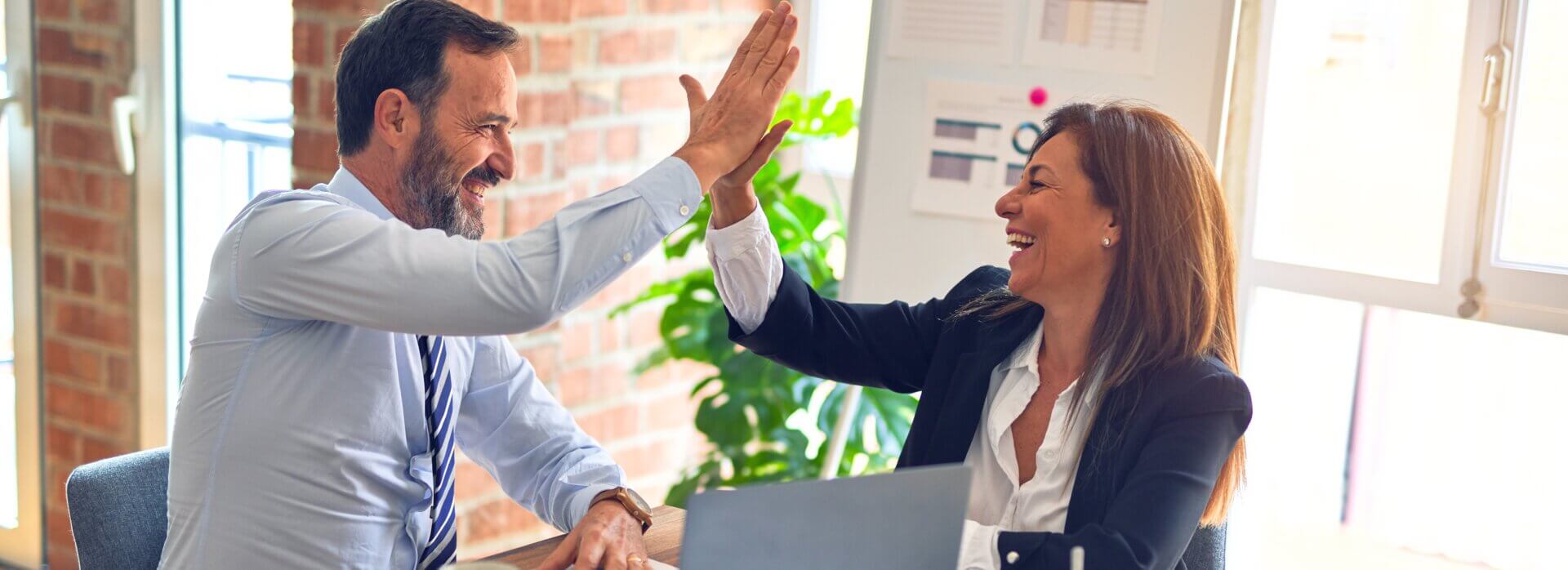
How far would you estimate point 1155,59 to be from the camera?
7.67ft

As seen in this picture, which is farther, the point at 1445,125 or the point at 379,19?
the point at 1445,125

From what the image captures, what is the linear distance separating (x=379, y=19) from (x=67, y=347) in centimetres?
202

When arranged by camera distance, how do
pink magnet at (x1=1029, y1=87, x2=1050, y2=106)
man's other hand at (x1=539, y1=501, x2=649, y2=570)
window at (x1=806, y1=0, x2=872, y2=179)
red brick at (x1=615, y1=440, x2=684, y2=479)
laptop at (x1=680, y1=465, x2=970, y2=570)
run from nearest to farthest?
laptop at (x1=680, y1=465, x2=970, y2=570)
man's other hand at (x1=539, y1=501, x2=649, y2=570)
pink magnet at (x1=1029, y1=87, x2=1050, y2=106)
red brick at (x1=615, y1=440, x2=684, y2=479)
window at (x1=806, y1=0, x2=872, y2=179)

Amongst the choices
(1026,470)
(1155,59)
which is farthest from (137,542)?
(1155,59)

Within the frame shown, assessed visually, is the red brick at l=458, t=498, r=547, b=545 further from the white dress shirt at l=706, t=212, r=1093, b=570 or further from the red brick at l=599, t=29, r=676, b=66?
the white dress shirt at l=706, t=212, r=1093, b=570

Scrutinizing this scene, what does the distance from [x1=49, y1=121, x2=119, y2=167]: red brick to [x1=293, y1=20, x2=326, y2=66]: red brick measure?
26.0 inches

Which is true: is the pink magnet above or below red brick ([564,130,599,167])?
above

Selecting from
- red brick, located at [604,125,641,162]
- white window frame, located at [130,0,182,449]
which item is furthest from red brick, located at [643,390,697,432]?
white window frame, located at [130,0,182,449]

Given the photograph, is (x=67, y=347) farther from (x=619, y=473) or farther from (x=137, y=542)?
(x=619, y=473)

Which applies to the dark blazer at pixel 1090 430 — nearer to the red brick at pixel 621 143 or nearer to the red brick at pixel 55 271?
the red brick at pixel 621 143

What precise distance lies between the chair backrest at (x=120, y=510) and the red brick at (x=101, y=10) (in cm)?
171

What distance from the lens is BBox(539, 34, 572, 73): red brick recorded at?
2.76m

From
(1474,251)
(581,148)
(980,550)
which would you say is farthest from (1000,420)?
(581,148)

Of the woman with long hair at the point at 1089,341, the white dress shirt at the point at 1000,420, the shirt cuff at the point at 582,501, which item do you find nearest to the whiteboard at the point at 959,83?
the woman with long hair at the point at 1089,341
